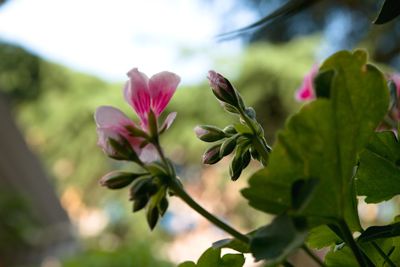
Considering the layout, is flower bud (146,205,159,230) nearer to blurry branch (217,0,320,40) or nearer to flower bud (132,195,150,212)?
flower bud (132,195,150,212)

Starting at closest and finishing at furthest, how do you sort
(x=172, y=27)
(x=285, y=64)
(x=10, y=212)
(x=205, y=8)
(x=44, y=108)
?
(x=10, y=212)
(x=205, y=8)
(x=285, y=64)
(x=172, y=27)
(x=44, y=108)

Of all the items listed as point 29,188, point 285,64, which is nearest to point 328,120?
point 29,188

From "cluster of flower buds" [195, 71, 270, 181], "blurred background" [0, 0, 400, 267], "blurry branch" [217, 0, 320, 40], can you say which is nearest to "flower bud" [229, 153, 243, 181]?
"cluster of flower buds" [195, 71, 270, 181]

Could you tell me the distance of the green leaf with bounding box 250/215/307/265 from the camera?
0.54 ft

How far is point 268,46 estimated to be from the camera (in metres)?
6.20

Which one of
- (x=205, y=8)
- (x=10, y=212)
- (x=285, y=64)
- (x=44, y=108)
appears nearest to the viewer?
(x=10, y=212)

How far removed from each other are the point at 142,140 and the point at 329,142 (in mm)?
87

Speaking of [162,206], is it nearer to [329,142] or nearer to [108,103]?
[329,142]

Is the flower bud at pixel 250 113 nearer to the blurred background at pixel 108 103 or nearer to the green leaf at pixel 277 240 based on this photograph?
the green leaf at pixel 277 240

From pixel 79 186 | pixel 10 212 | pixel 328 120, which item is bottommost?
pixel 328 120

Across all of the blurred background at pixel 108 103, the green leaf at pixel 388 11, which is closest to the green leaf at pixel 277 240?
the green leaf at pixel 388 11

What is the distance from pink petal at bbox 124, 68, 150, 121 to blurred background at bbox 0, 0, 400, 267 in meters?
4.01

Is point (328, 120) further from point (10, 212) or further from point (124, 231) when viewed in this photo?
point (124, 231)

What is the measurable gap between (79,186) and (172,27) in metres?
2.63
